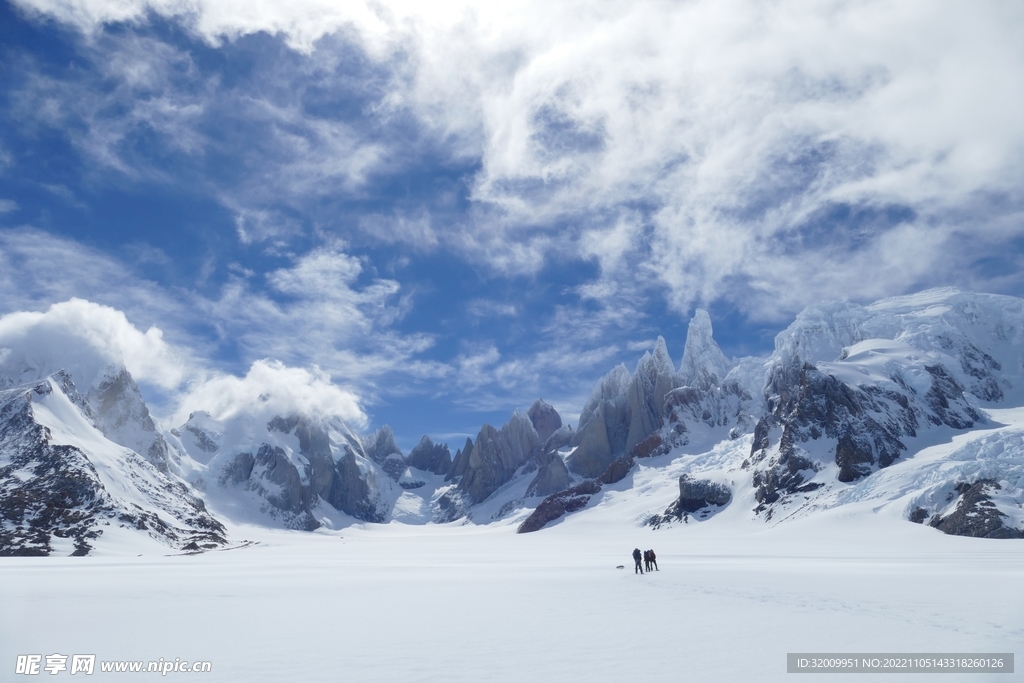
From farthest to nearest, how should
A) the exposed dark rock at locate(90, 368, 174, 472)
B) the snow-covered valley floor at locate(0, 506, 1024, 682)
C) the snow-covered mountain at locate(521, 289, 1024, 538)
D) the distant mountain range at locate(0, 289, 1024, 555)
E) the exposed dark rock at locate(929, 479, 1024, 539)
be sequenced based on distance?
the exposed dark rock at locate(90, 368, 174, 472) < the distant mountain range at locate(0, 289, 1024, 555) < the snow-covered mountain at locate(521, 289, 1024, 538) < the exposed dark rock at locate(929, 479, 1024, 539) < the snow-covered valley floor at locate(0, 506, 1024, 682)

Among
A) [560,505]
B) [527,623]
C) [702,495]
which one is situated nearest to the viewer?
[527,623]

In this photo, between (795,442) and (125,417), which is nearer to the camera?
(795,442)

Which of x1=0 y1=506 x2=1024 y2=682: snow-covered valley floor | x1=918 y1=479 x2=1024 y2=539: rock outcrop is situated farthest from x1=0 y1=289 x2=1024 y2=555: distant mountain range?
x1=0 y1=506 x2=1024 y2=682: snow-covered valley floor

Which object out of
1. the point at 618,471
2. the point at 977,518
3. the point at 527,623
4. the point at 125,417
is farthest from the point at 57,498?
the point at 125,417

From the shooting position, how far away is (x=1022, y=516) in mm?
59750

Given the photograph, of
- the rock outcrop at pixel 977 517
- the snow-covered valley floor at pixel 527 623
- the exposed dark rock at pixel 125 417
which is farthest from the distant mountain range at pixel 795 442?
the snow-covered valley floor at pixel 527 623

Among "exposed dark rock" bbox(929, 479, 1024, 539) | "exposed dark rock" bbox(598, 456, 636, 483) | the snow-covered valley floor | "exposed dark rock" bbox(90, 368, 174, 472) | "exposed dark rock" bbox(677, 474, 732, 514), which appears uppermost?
"exposed dark rock" bbox(90, 368, 174, 472)

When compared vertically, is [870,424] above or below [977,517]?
above

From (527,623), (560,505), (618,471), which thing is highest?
(618,471)

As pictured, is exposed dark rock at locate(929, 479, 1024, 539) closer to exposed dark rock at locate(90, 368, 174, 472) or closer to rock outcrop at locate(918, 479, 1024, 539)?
rock outcrop at locate(918, 479, 1024, 539)

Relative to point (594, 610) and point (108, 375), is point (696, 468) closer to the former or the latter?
point (594, 610)

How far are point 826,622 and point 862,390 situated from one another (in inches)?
4348

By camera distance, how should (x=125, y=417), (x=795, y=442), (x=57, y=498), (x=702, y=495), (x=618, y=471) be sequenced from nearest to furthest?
(x=57, y=498) < (x=795, y=442) < (x=702, y=495) < (x=618, y=471) < (x=125, y=417)

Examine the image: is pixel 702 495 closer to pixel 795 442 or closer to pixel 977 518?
pixel 795 442
